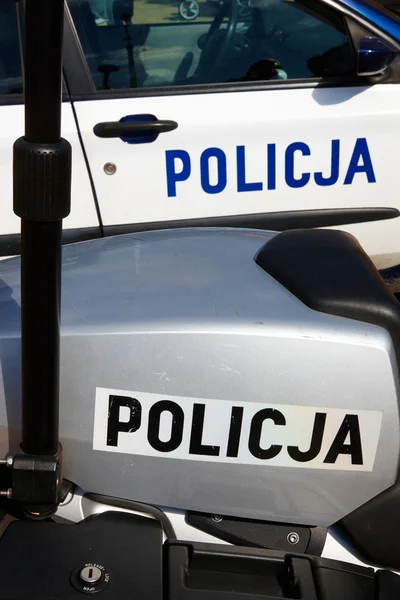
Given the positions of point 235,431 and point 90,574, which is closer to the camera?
point 90,574

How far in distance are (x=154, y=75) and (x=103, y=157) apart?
0.39m

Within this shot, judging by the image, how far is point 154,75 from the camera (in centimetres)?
297

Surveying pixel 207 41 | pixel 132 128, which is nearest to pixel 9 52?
pixel 132 128

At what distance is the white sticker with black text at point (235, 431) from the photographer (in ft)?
3.45

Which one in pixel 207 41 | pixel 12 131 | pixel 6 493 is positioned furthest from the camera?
pixel 207 41

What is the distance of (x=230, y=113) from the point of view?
289cm

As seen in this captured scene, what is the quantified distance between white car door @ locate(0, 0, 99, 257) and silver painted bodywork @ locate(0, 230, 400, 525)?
5.88 feet

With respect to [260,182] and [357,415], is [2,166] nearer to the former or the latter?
[260,182]

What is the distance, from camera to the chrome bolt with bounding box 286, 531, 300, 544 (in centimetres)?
112

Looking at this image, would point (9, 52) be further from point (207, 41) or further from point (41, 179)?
point (41, 179)

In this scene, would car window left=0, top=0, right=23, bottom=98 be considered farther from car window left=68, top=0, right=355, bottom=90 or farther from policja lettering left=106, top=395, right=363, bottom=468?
policja lettering left=106, top=395, right=363, bottom=468

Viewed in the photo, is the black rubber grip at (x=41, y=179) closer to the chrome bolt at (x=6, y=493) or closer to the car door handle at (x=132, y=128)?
the chrome bolt at (x=6, y=493)

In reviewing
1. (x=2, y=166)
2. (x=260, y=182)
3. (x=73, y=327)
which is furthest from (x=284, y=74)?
(x=73, y=327)

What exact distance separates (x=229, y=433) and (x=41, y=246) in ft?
1.20
